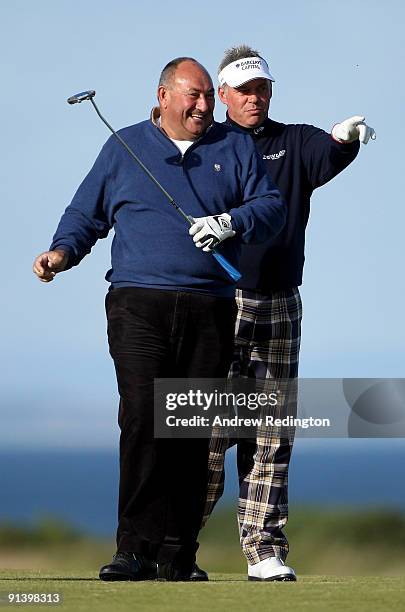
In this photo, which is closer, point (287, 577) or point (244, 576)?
point (287, 577)

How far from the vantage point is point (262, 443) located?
20.3 feet

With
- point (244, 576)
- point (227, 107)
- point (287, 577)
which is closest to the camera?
point (287, 577)

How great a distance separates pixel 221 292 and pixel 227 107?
130 cm

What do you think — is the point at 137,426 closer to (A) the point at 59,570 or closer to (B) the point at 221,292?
(B) the point at 221,292

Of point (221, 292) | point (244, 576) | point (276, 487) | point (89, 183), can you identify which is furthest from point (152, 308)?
point (244, 576)

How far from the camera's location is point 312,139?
20.6 ft

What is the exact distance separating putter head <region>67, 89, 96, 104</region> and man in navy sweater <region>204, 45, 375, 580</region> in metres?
0.80

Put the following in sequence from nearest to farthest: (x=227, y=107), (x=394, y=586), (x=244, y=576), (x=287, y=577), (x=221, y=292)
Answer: (x=394, y=586) → (x=221, y=292) → (x=287, y=577) → (x=227, y=107) → (x=244, y=576)

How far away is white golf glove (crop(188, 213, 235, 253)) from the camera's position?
5215 millimetres

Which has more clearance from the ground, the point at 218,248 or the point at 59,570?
the point at 218,248

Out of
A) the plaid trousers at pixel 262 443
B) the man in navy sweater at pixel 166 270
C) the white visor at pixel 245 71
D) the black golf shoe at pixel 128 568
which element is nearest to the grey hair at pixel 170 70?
the man in navy sweater at pixel 166 270

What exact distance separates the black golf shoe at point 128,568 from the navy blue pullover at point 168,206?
1.08 m

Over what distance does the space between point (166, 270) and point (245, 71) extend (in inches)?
51.8

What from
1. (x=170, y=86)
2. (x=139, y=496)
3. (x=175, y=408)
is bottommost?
(x=139, y=496)
